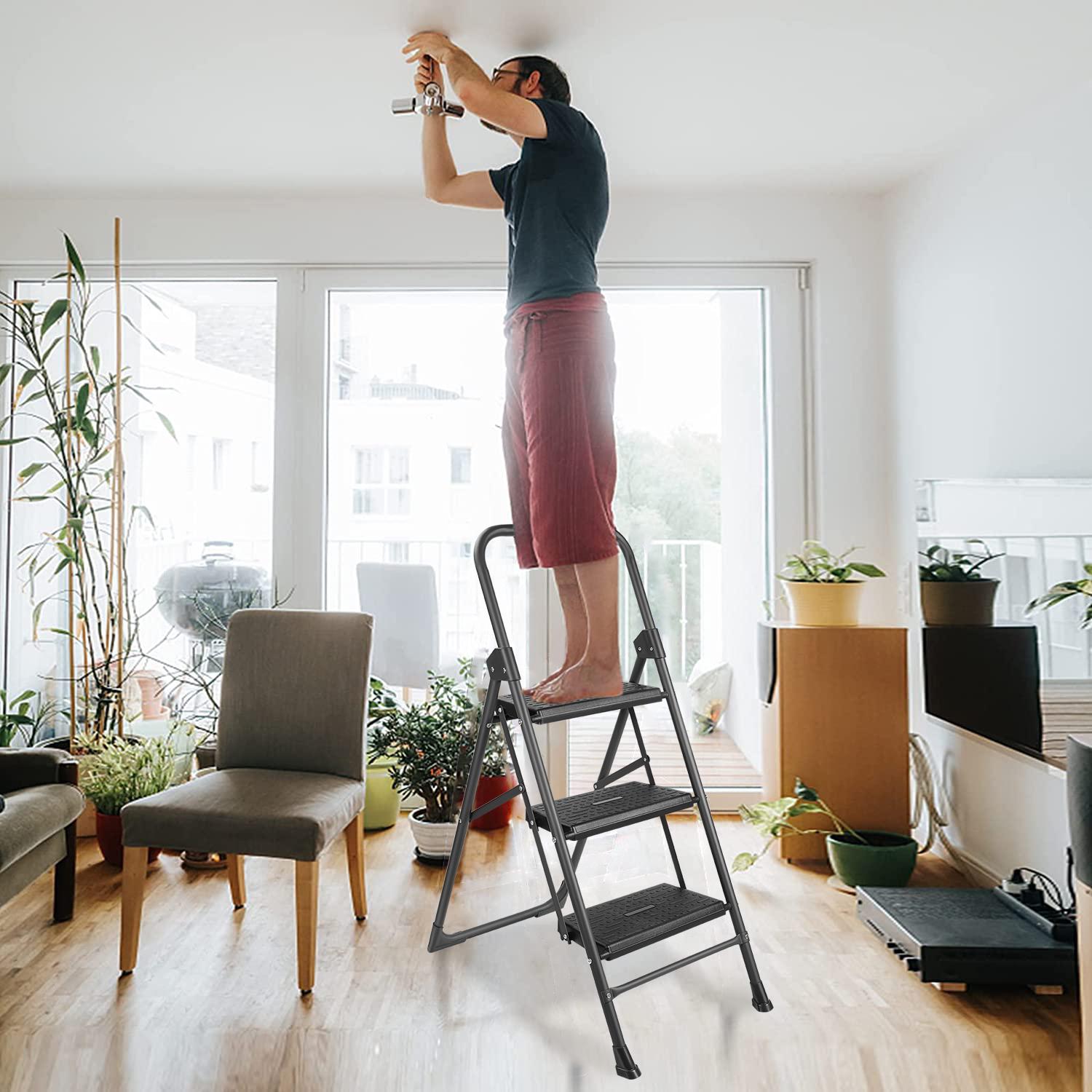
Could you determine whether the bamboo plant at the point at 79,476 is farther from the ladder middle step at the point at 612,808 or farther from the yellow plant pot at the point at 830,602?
the yellow plant pot at the point at 830,602

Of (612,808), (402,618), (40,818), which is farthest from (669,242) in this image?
(40,818)

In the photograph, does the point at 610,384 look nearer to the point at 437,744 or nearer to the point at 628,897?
the point at 628,897

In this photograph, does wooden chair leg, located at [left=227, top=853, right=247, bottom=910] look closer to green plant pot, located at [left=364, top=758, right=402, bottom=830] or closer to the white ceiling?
green plant pot, located at [left=364, top=758, right=402, bottom=830]

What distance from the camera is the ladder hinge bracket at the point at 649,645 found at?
90.9 inches

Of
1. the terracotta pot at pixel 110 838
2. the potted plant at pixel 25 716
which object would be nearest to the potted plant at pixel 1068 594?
the terracotta pot at pixel 110 838

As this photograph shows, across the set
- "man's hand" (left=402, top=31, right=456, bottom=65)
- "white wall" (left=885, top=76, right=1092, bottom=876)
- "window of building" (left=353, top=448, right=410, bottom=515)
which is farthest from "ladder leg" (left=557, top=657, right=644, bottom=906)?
"window of building" (left=353, top=448, right=410, bottom=515)

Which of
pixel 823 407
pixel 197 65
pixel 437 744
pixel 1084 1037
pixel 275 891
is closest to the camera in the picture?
pixel 1084 1037

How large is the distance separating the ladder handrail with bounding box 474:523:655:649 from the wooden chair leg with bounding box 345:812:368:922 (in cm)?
81

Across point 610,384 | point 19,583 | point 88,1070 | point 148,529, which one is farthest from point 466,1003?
point 19,583

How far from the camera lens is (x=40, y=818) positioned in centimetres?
238

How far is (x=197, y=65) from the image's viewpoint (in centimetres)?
264

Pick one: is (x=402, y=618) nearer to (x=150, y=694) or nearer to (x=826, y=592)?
(x=150, y=694)

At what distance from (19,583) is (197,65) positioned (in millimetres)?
2243

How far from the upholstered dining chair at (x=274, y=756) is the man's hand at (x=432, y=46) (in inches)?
59.1
